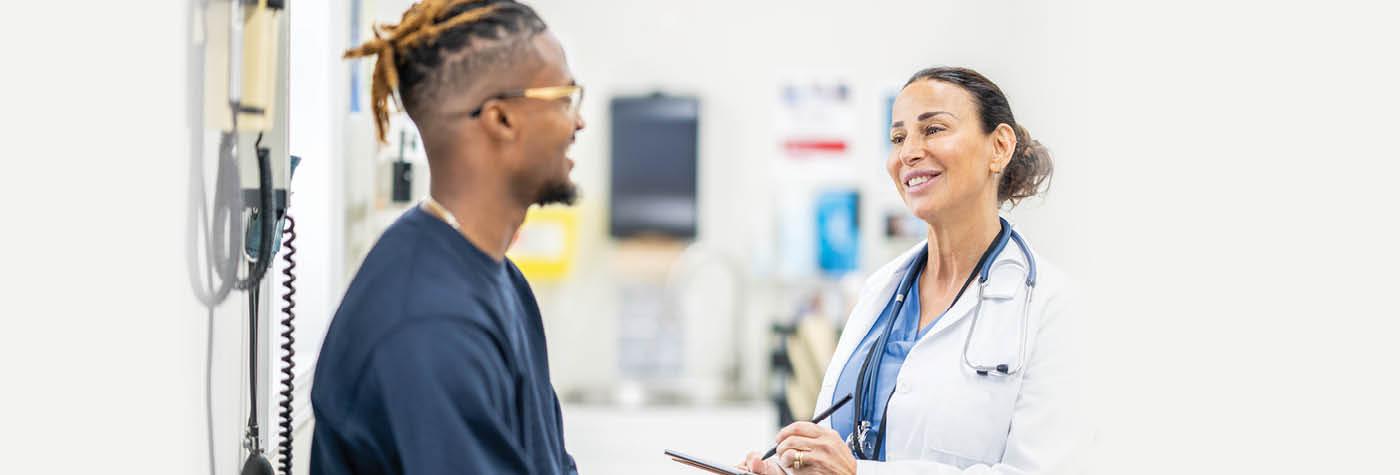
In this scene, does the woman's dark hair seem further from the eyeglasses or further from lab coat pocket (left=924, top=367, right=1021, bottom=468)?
the eyeglasses

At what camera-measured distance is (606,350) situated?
15.5 ft

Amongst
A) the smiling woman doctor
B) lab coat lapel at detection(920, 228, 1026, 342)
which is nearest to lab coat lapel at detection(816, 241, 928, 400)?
the smiling woman doctor

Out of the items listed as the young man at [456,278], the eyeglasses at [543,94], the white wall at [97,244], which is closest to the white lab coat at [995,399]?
the young man at [456,278]

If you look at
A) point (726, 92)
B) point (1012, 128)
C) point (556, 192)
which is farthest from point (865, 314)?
point (726, 92)

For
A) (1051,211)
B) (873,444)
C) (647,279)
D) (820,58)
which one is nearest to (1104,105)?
(1051,211)

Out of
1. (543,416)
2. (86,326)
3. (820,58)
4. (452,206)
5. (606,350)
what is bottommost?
(606,350)

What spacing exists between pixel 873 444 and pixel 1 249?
3.93 feet

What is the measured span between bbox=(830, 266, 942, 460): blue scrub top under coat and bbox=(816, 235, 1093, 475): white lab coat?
0.13 feet

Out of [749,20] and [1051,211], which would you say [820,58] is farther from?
[1051,211]

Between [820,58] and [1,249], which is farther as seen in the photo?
[820,58]

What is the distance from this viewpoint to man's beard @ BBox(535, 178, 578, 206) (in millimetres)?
1225

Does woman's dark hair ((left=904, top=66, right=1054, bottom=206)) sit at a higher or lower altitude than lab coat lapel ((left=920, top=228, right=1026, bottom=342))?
higher

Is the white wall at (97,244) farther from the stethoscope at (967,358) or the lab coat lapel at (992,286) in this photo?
the lab coat lapel at (992,286)

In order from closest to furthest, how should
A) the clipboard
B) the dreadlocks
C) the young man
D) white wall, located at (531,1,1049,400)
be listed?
the young man → the dreadlocks → the clipboard → white wall, located at (531,1,1049,400)
